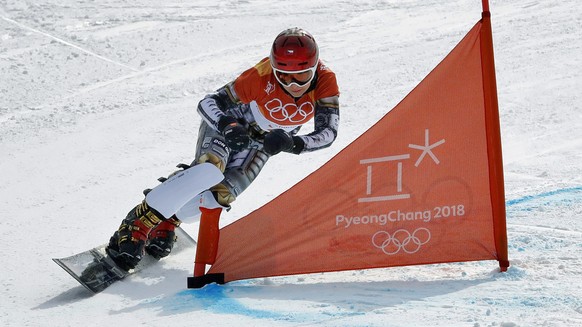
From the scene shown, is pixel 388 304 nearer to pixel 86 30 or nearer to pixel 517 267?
pixel 517 267

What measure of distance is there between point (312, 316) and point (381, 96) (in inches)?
208

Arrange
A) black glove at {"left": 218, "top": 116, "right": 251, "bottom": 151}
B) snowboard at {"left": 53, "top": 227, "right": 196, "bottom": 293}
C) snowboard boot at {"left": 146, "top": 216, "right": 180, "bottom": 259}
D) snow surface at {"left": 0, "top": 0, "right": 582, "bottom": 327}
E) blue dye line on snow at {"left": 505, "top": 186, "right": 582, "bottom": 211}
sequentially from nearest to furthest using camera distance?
1. snow surface at {"left": 0, "top": 0, "right": 582, "bottom": 327}
2. black glove at {"left": 218, "top": 116, "right": 251, "bottom": 151}
3. snowboard at {"left": 53, "top": 227, "right": 196, "bottom": 293}
4. snowboard boot at {"left": 146, "top": 216, "right": 180, "bottom": 259}
5. blue dye line on snow at {"left": 505, "top": 186, "right": 582, "bottom": 211}

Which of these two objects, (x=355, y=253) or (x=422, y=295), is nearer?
(x=422, y=295)

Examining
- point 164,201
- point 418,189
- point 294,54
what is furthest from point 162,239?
point 418,189

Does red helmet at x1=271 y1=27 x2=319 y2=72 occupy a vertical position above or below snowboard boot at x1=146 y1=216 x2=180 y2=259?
above

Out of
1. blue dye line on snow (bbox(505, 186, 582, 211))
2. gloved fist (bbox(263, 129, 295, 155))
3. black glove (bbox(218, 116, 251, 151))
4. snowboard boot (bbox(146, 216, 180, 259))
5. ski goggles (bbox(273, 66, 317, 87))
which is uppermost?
ski goggles (bbox(273, 66, 317, 87))

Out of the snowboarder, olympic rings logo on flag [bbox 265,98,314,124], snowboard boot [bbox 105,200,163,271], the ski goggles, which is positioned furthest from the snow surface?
the ski goggles

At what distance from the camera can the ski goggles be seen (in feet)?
18.6

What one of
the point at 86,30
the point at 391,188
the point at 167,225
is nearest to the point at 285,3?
the point at 86,30

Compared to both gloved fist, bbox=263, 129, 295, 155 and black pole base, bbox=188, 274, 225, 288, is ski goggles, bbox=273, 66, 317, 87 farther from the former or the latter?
black pole base, bbox=188, 274, 225, 288

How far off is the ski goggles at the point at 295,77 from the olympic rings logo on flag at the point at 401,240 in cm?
102

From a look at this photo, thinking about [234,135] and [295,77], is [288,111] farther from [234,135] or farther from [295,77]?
[234,135]

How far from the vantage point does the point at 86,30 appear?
37.4ft

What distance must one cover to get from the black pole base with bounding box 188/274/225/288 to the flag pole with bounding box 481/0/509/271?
1.59 m
